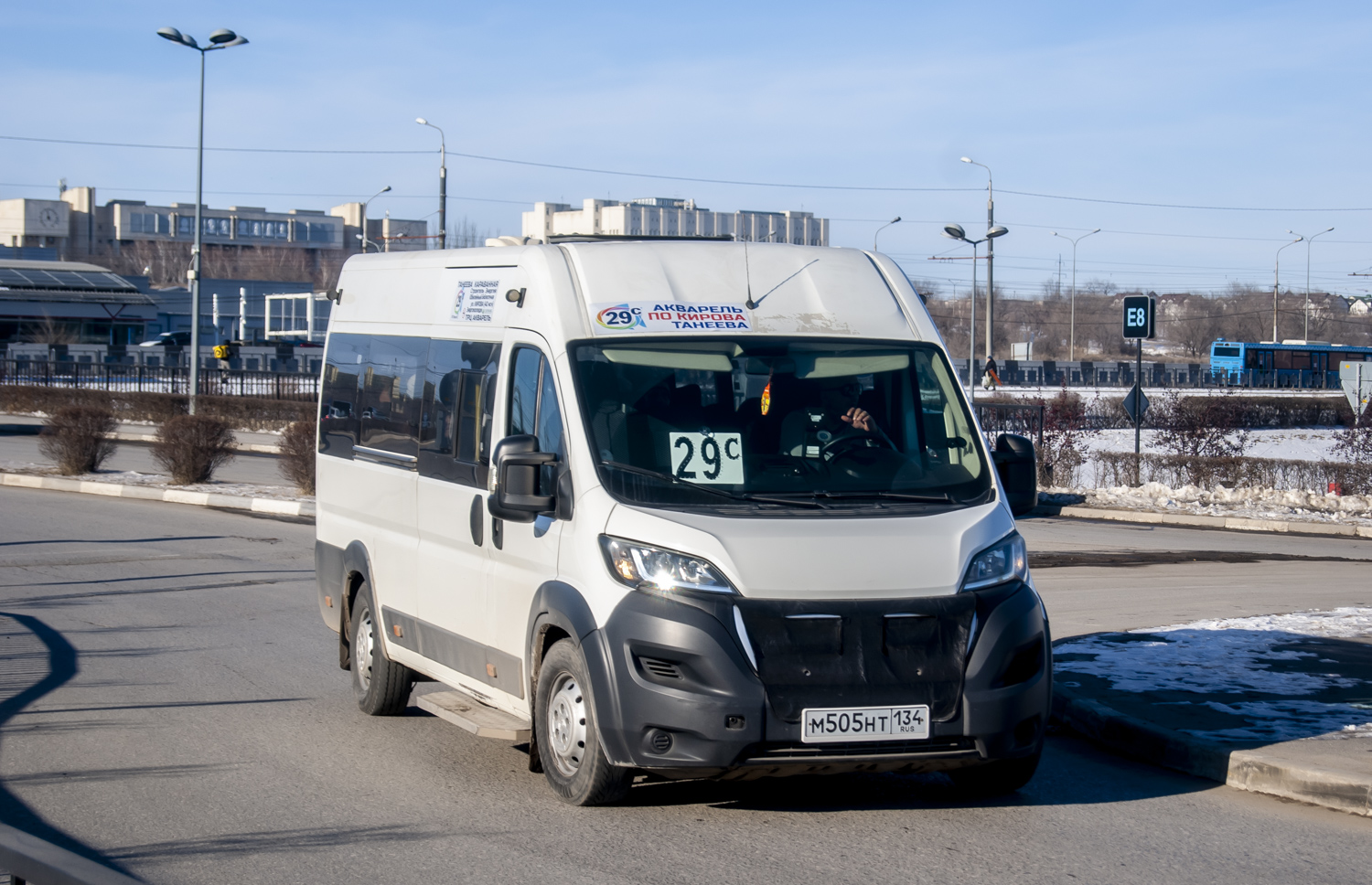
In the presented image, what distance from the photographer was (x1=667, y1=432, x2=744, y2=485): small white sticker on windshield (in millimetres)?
5793

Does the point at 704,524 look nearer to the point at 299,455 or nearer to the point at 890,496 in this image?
the point at 890,496

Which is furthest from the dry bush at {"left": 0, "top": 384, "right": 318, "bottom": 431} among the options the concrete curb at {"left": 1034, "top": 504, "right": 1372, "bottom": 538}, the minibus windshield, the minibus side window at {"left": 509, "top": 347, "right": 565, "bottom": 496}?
the minibus windshield

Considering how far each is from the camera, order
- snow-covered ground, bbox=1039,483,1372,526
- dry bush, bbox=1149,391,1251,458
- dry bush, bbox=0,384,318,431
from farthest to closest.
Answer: dry bush, bbox=0,384,318,431, dry bush, bbox=1149,391,1251,458, snow-covered ground, bbox=1039,483,1372,526

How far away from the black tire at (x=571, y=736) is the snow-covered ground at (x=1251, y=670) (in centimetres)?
316

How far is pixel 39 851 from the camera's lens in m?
3.82

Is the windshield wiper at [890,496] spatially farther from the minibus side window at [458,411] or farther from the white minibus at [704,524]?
the minibus side window at [458,411]

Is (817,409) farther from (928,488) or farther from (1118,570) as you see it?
(1118,570)

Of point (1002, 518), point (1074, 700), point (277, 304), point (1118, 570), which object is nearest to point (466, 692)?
point (1002, 518)

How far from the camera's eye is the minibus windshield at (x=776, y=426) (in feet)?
18.9

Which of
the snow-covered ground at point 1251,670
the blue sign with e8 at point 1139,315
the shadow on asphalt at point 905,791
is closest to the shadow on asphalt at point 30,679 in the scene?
the shadow on asphalt at point 905,791

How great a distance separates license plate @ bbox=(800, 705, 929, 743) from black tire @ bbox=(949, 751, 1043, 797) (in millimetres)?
627

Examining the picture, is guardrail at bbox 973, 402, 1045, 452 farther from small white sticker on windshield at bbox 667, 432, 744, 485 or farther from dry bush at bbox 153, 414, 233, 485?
small white sticker on windshield at bbox 667, 432, 744, 485

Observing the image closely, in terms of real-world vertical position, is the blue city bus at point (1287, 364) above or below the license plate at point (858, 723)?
above

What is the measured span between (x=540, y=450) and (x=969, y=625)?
2.02 meters
